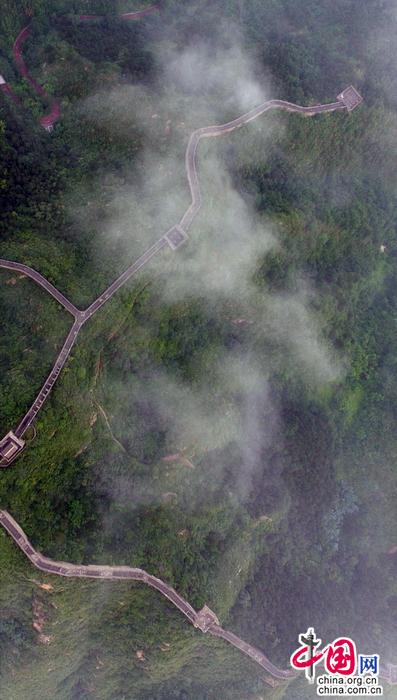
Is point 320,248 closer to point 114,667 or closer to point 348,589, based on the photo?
point 348,589

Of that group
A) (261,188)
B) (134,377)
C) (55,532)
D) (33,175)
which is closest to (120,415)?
(134,377)

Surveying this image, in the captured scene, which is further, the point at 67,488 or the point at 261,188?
the point at 261,188

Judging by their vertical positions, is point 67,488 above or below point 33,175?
below

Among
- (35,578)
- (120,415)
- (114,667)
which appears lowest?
(114,667)

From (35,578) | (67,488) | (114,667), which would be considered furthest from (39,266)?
(114,667)

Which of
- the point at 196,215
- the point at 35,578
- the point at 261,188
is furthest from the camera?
the point at 261,188

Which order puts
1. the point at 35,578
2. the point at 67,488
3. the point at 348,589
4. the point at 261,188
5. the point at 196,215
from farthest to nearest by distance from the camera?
the point at 348,589, the point at 261,188, the point at 196,215, the point at 67,488, the point at 35,578
